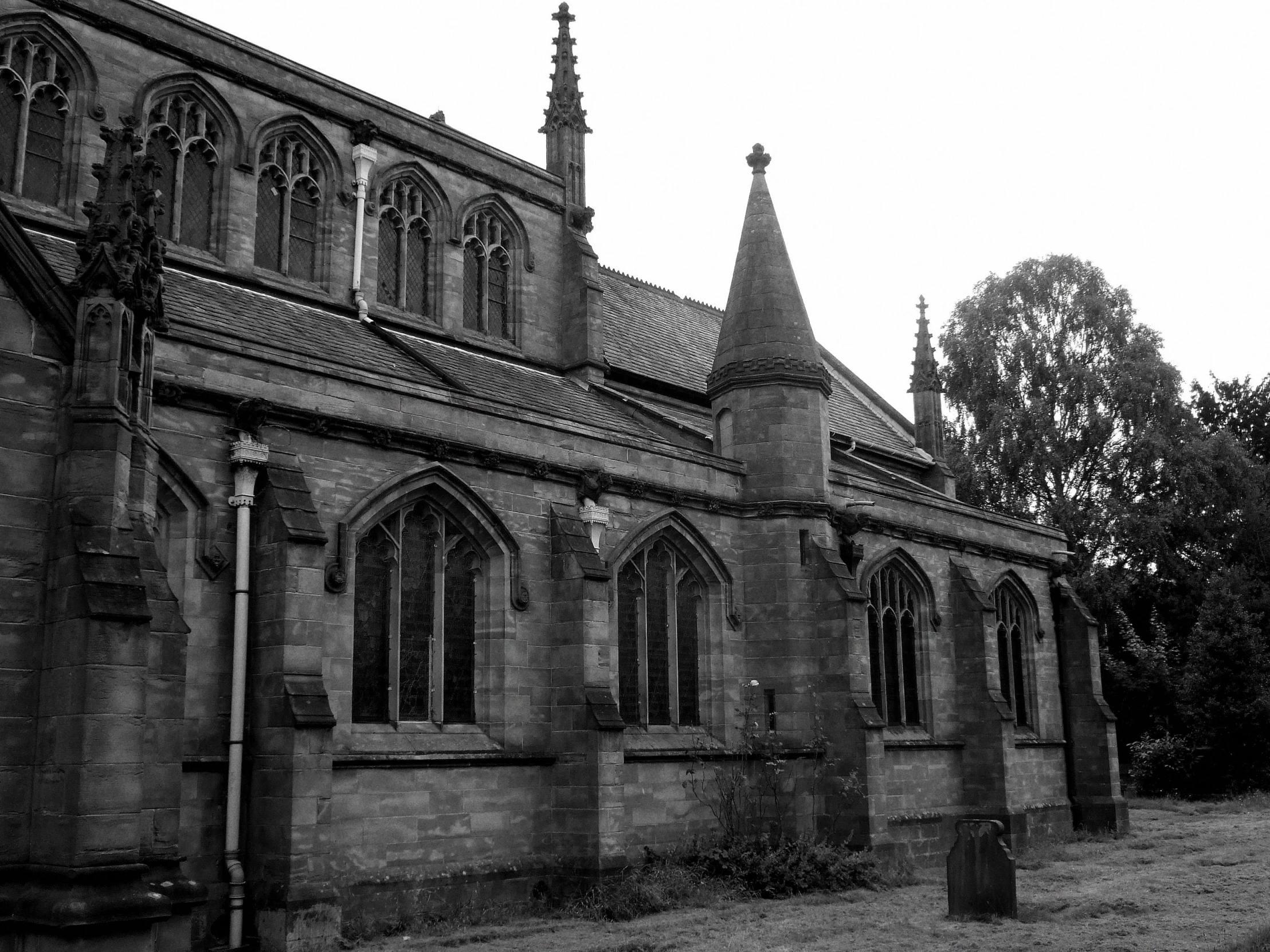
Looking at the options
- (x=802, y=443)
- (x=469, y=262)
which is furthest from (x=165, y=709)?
(x=469, y=262)

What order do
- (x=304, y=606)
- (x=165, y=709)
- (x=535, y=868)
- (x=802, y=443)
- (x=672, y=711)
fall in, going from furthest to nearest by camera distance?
(x=802, y=443) < (x=672, y=711) < (x=535, y=868) < (x=304, y=606) < (x=165, y=709)

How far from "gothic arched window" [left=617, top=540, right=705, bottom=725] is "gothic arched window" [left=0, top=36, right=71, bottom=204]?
10475 millimetres

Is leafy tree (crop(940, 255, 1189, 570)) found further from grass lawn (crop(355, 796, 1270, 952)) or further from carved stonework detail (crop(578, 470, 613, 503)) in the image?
carved stonework detail (crop(578, 470, 613, 503))

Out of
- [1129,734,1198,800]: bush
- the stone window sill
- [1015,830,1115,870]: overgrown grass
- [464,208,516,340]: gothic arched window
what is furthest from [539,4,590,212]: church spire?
[1129,734,1198,800]: bush

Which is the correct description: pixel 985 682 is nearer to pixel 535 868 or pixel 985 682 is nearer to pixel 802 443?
pixel 802 443

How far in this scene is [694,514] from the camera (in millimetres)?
20469

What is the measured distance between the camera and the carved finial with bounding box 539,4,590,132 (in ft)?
90.0

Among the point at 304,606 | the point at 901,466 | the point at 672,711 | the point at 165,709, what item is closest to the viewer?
the point at 165,709

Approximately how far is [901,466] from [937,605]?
389 inches

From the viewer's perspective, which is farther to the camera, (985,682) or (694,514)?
(985,682)

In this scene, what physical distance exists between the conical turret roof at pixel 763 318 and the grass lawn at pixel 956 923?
8.82m

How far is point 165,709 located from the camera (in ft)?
37.6

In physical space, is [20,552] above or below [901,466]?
below

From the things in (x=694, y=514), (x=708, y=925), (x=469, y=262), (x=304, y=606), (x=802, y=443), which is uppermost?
(x=469, y=262)
